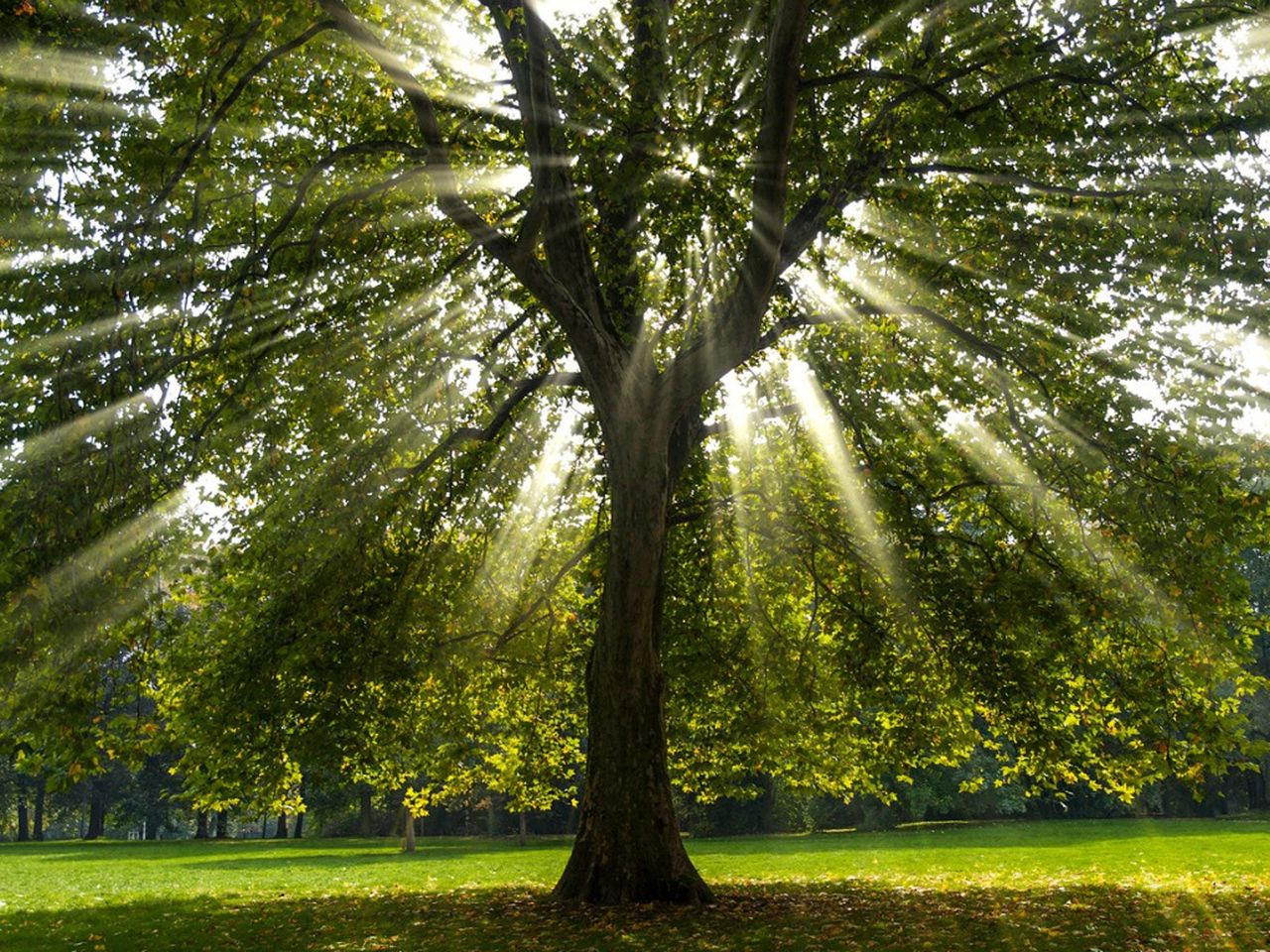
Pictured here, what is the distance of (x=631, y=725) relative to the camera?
12336mm

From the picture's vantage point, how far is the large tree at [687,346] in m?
9.65

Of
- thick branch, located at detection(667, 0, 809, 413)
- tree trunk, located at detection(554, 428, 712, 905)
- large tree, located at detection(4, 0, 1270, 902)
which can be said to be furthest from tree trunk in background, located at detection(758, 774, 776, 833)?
thick branch, located at detection(667, 0, 809, 413)

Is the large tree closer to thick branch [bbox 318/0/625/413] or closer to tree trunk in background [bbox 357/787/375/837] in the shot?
thick branch [bbox 318/0/625/413]

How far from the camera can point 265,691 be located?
14016 millimetres

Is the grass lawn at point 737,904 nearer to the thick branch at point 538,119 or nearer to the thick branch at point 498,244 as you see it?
the thick branch at point 498,244

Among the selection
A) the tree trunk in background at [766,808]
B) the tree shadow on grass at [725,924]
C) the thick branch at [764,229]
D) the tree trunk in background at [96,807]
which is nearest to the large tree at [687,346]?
the thick branch at [764,229]

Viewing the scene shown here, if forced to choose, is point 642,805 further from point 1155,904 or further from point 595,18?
point 595,18

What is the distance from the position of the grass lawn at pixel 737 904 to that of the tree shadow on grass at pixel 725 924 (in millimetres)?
42

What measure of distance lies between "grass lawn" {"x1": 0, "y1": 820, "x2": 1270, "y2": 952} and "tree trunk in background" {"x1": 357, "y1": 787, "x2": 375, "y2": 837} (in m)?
28.3

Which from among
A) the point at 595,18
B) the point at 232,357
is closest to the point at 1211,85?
the point at 595,18

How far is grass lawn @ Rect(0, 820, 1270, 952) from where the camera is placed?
32.9ft

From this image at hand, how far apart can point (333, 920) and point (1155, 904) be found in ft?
34.8

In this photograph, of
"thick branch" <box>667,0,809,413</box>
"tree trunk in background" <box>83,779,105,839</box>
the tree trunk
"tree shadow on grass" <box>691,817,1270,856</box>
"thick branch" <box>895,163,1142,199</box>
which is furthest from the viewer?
→ "tree trunk in background" <box>83,779,105,839</box>

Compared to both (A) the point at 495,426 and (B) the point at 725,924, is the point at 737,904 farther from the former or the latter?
(A) the point at 495,426
